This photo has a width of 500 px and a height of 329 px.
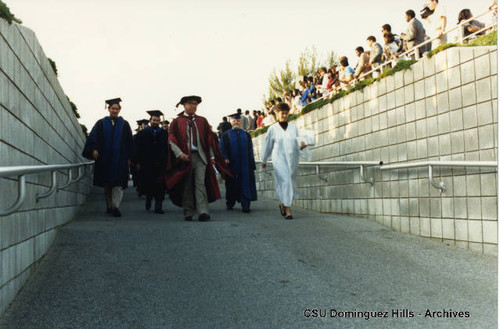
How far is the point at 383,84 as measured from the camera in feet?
25.8

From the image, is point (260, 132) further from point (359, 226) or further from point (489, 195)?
point (489, 195)

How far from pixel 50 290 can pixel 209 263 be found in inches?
61.6

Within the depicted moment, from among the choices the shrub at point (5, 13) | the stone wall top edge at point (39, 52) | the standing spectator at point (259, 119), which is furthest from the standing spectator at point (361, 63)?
the standing spectator at point (259, 119)

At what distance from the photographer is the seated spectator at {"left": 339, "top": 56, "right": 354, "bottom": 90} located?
969 centimetres

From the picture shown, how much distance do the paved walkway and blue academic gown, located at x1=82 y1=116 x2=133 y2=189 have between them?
1.84 meters

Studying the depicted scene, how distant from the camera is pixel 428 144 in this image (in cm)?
659

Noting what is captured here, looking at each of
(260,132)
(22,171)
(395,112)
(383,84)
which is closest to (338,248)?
(395,112)

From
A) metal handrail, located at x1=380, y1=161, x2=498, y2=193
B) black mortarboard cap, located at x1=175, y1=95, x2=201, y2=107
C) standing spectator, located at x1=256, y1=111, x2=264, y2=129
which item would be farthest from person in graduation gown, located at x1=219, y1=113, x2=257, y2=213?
standing spectator, located at x1=256, y1=111, x2=264, y2=129

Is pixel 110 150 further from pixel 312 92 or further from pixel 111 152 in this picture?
pixel 312 92

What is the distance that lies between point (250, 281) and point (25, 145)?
7.73ft

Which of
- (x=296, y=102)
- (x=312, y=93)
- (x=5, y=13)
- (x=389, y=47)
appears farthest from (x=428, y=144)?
(x=296, y=102)

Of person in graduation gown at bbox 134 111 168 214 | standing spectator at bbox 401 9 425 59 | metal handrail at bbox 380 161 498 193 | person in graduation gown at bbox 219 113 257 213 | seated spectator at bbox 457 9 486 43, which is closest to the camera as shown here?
metal handrail at bbox 380 161 498 193

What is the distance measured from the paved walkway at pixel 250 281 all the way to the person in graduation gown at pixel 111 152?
Result: 183 centimetres

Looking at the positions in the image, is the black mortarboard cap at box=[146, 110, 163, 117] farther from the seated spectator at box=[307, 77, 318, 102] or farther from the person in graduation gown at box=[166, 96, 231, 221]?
the seated spectator at box=[307, 77, 318, 102]
